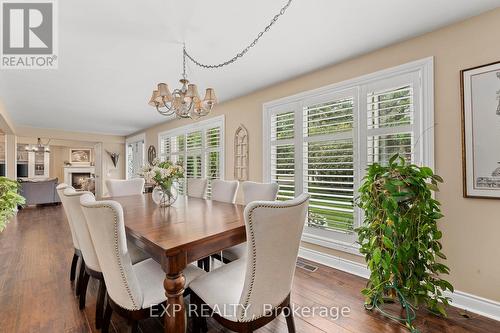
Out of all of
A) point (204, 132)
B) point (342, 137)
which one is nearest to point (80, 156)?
point (204, 132)

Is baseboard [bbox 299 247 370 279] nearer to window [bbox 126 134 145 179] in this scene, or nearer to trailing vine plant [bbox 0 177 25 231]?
trailing vine plant [bbox 0 177 25 231]

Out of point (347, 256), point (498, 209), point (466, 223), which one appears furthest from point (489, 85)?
point (347, 256)

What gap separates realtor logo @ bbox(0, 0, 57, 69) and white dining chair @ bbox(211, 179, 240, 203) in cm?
211

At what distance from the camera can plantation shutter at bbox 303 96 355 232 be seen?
2530 mm

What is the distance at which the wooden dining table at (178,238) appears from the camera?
116 cm

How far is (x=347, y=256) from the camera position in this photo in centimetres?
251

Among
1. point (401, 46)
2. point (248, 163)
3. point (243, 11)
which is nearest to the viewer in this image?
point (243, 11)

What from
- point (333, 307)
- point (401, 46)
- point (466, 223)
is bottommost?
point (333, 307)

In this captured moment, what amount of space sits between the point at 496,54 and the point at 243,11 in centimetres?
195

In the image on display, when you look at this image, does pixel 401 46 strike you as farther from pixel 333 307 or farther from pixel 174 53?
pixel 333 307

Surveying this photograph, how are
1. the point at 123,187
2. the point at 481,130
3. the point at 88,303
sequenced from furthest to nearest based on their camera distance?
the point at 123,187 → the point at 88,303 → the point at 481,130

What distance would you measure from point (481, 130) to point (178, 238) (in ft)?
7.75

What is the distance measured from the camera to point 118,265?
1.17 meters

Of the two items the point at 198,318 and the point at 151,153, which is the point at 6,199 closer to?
the point at 198,318
